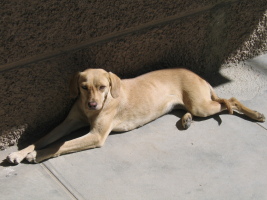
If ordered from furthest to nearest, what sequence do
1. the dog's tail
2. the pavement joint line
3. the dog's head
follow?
1. the dog's tail
2. the dog's head
3. the pavement joint line

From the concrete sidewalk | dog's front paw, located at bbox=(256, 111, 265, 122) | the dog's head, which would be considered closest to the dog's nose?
the dog's head

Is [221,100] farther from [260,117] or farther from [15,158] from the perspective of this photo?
[15,158]

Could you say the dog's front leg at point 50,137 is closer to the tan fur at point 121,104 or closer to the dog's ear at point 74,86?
the tan fur at point 121,104

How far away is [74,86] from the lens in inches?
176

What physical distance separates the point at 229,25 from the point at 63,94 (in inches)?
91.9

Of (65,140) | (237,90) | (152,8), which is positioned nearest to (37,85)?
(65,140)

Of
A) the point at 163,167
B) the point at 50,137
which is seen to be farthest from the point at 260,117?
the point at 50,137

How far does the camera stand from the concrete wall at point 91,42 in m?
4.20

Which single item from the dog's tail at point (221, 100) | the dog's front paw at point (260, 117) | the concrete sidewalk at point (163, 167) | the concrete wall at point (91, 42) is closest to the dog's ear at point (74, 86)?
the concrete wall at point (91, 42)

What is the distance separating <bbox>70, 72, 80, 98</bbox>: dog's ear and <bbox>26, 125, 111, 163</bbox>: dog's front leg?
0.40 metres

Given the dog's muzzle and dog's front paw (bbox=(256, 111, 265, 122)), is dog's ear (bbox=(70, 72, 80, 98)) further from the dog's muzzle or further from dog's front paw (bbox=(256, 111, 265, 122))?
dog's front paw (bbox=(256, 111, 265, 122))

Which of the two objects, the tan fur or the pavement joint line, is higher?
the tan fur

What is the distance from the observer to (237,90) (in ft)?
18.4

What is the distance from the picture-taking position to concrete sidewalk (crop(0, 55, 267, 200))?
13.2ft
